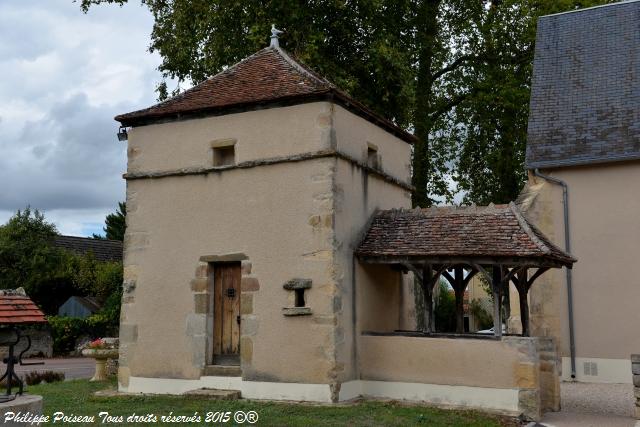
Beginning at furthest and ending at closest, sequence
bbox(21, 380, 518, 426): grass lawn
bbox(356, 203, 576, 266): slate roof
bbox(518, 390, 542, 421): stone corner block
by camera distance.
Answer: bbox(356, 203, 576, 266): slate roof → bbox(518, 390, 542, 421): stone corner block → bbox(21, 380, 518, 426): grass lawn

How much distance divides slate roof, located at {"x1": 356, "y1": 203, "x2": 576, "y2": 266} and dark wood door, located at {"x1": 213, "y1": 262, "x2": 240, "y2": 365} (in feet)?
7.02

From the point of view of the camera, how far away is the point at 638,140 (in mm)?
13508

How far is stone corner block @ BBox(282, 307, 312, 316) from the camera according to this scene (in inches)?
387

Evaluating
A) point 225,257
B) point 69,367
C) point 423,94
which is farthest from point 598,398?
point 69,367

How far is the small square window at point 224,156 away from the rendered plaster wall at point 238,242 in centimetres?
15

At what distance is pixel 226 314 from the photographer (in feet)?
35.2

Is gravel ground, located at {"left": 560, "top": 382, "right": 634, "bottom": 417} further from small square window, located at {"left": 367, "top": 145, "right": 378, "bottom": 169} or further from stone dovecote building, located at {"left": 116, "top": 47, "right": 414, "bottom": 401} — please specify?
small square window, located at {"left": 367, "top": 145, "right": 378, "bottom": 169}

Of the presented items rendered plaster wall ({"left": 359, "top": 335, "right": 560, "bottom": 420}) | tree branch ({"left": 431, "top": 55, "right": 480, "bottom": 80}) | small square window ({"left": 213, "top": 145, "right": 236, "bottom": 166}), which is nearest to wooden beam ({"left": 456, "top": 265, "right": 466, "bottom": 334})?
rendered plaster wall ({"left": 359, "top": 335, "right": 560, "bottom": 420})

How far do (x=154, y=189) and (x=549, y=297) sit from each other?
826cm

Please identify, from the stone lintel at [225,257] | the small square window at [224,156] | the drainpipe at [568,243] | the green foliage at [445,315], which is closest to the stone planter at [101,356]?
the stone lintel at [225,257]

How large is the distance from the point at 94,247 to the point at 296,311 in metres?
23.5

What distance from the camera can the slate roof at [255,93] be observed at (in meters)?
10.4

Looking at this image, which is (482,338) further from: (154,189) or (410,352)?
(154,189)

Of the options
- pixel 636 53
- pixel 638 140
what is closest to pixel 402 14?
pixel 636 53
